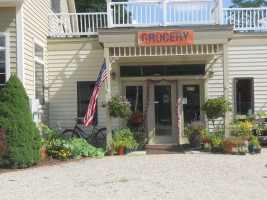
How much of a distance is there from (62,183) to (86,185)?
0.49m

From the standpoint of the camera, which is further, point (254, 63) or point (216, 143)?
point (254, 63)

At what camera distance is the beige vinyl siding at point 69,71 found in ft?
38.6

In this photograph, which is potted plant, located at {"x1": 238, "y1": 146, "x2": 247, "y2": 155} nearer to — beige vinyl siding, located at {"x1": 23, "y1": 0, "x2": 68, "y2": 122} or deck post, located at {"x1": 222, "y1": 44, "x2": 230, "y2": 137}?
deck post, located at {"x1": 222, "y1": 44, "x2": 230, "y2": 137}

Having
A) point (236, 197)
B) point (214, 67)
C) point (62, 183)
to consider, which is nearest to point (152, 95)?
point (214, 67)

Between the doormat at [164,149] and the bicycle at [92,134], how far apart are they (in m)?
1.54

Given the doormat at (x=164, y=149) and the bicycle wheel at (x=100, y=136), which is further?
the bicycle wheel at (x=100, y=136)

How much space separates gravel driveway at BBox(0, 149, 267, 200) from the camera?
18.7 ft

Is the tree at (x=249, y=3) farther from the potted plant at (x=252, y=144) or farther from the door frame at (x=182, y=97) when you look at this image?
the potted plant at (x=252, y=144)

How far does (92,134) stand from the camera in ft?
37.4

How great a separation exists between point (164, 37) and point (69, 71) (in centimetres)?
368

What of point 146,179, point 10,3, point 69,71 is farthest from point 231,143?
point 10,3

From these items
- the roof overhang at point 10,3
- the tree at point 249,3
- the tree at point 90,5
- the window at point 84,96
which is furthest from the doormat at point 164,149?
the tree at point 249,3

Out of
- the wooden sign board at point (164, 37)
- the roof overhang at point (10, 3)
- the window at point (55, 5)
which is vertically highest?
the window at point (55, 5)

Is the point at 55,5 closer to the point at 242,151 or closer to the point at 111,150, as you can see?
the point at 111,150
